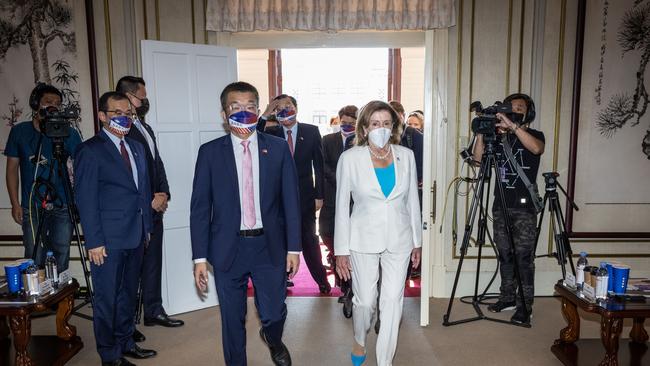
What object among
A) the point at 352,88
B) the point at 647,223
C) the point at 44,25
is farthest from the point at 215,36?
the point at 352,88

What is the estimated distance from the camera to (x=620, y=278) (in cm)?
266

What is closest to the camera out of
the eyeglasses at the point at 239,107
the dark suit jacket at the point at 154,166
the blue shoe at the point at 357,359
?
the eyeglasses at the point at 239,107

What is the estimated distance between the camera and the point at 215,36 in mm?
4070

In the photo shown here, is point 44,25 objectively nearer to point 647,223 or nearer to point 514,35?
point 514,35

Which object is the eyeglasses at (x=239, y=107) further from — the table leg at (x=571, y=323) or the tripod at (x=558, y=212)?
the tripod at (x=558, y=212)

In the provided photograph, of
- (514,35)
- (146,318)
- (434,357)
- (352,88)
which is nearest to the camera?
(434,357)

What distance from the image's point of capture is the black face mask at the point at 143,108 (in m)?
3.31

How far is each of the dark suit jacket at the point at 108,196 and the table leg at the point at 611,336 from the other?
2.57m

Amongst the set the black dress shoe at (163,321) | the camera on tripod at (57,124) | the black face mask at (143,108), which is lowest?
the black dress shoe at (163,321)

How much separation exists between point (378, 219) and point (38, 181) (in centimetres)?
254

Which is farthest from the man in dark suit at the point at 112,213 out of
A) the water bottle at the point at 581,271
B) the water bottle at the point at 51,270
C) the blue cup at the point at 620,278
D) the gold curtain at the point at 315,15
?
the blue cup at the point at 620,278

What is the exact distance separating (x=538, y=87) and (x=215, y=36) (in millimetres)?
2731

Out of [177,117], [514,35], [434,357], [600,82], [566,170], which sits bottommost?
[434,357]

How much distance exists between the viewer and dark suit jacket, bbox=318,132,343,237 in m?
4.06
